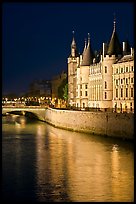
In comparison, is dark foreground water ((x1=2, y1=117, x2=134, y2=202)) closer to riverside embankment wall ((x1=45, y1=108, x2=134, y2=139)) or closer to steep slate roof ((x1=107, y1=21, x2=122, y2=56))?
riverside embankment wall ((x1=45, y1=108, x2=134, y2=139))

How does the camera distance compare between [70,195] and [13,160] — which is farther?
[13,160]

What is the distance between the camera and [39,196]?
6.06 m

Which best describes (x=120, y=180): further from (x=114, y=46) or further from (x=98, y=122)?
(x=114, y=46)

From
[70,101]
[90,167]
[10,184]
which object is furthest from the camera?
[70,101]

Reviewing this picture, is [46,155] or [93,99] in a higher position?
[93,99]

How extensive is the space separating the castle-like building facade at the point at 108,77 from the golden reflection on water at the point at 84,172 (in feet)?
20.3

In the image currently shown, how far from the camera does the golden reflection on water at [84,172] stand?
6.19 metres

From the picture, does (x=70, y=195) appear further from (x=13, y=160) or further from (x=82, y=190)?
(x=13, y=160)

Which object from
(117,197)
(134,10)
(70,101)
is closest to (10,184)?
(117,197)

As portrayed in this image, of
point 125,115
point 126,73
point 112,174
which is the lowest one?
point 112,174

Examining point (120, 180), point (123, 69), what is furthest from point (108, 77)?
point (120, 180)

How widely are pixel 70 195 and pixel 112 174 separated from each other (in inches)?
95.1

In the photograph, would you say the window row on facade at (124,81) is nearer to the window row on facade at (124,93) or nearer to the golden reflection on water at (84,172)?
the window row on facade at (124,93)

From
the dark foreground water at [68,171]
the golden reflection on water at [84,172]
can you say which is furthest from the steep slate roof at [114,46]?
the golden reflection on water at [84,172]
